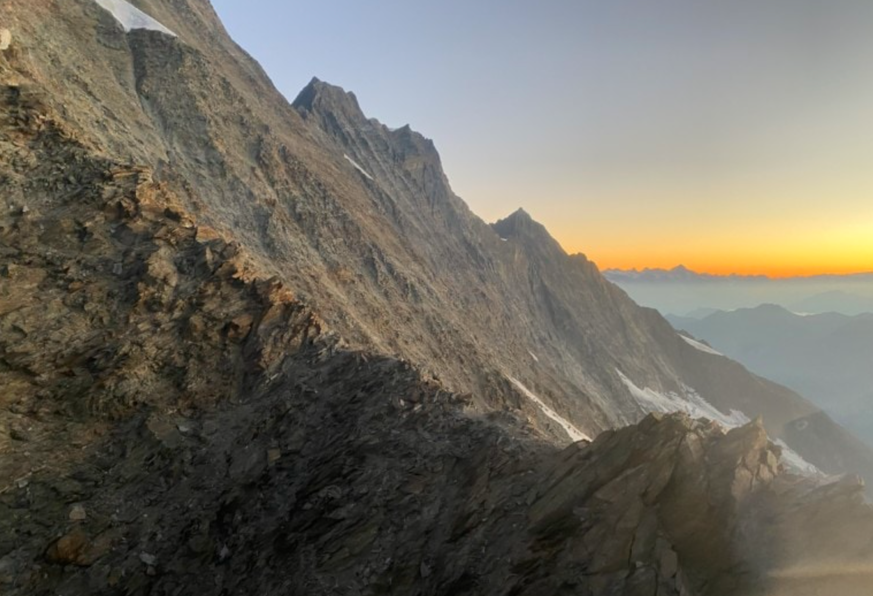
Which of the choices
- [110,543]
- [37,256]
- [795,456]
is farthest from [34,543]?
[795,456]

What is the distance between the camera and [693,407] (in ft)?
323

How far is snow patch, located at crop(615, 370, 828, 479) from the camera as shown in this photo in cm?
8869

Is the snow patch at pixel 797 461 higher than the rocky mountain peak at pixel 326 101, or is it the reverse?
the rocky mountain peak at pixel 326 101

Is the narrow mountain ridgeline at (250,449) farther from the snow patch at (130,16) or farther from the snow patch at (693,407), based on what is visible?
the snow patch at (693,407)

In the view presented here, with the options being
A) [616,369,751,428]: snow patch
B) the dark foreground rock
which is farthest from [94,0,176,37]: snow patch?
[616,369,751,428]: snow patch

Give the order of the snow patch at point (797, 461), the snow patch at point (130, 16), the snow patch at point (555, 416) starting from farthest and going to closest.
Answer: the snow patch at point (797, 461)
the snow patch at point (555, 416)
the snow patch at point (130, 16)

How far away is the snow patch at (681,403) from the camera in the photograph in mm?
89856

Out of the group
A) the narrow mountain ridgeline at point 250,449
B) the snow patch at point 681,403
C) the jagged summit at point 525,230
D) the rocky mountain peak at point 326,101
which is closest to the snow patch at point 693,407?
the snow patch at point 681,403

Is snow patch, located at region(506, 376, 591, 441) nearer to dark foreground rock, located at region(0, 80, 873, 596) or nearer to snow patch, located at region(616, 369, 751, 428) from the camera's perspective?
dark foreground rock, located at region(0, 80, 873, 596)

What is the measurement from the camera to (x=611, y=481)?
9.99 meters

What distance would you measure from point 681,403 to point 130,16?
10040cm

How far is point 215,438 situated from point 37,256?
8.08m

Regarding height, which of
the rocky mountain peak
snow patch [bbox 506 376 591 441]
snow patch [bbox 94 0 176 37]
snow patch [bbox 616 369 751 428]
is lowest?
snow patch [bbox 506 376 591 441]

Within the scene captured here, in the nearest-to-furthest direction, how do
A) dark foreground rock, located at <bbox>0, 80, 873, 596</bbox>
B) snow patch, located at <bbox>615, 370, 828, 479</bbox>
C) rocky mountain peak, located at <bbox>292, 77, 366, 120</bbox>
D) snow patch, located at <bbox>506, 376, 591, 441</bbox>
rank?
dark foreground rock, located at <bbox>0, 80, 873, 596</bbox> < snow patch, located at <bbox>506, 376, 591, 441</bbox> < rocky mountain peak, located at <bbox>292, 77, 366, 120</bbox> < snow patch, located at <bbox>615, 370, 828, 479</bbox>
